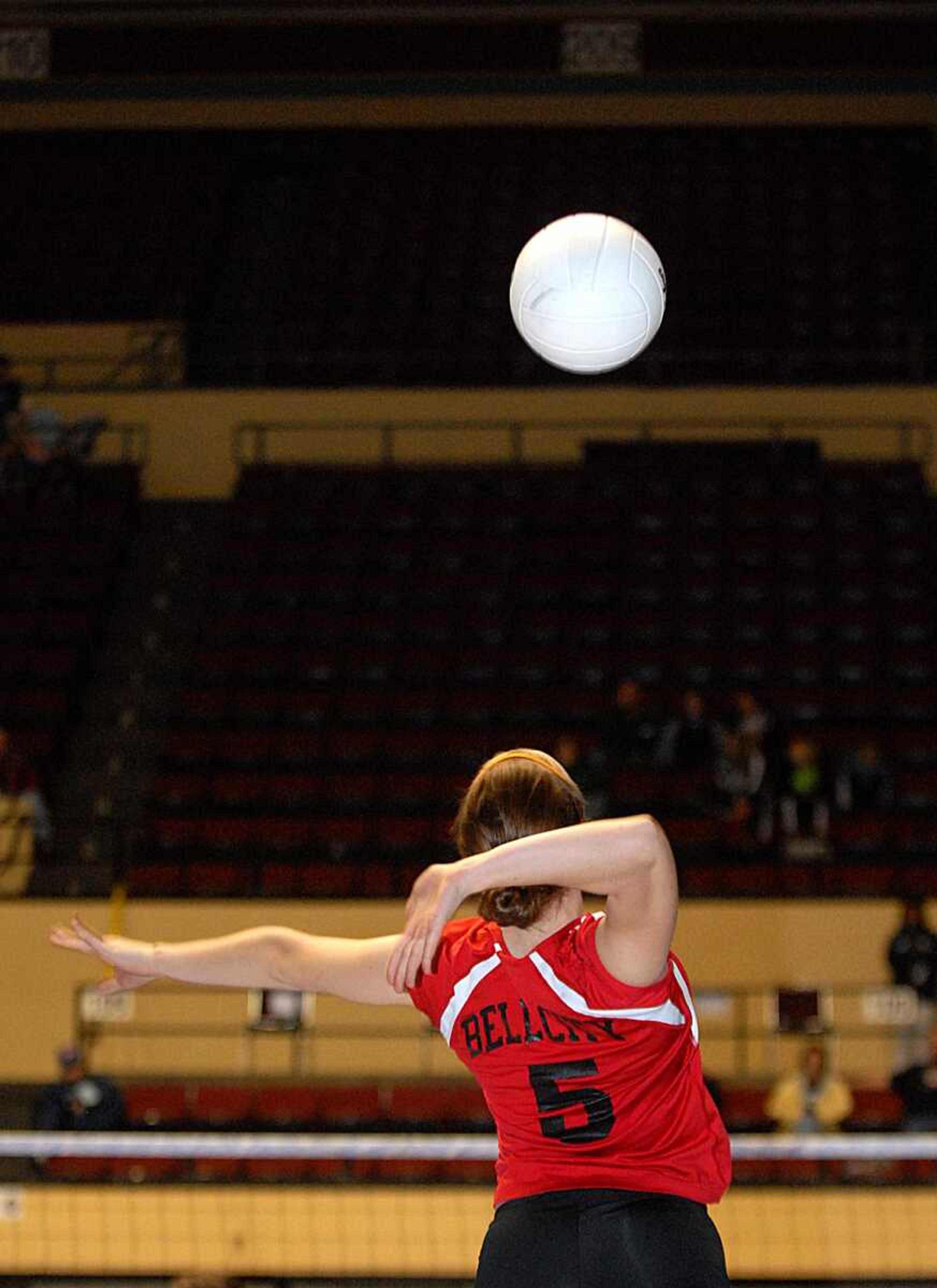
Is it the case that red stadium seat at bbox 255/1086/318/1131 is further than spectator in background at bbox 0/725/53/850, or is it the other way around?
spectator in background at bbox 0/725/53/850

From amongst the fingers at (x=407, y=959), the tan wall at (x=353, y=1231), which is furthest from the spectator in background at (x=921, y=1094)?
the fingers at (x=407, y=959)

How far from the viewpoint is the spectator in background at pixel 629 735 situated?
14109mm

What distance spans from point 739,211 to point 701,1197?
2026 cm

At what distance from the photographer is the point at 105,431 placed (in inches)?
778

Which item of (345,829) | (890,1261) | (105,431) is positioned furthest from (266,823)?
(105,431)

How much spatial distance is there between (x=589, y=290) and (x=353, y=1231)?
6.34 meters

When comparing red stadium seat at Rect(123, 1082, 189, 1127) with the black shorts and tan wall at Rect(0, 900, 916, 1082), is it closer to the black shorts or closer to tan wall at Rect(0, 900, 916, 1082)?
tan wall at Rect(0, 900, 916, 1082)

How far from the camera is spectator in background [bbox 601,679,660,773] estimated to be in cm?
1411

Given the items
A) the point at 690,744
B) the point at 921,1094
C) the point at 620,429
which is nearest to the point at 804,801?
the point at 690,744

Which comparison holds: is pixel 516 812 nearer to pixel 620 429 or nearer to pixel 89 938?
pixel 89 938

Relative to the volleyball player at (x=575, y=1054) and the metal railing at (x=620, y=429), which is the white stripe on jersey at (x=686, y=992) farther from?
the metal railing at (x=620, y=429)

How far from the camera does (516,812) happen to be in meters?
2.79

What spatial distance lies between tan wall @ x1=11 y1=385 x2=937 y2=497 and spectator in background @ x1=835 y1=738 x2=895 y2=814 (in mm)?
5847

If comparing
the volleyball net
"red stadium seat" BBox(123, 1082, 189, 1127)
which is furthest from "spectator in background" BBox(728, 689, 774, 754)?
"red stadium seat" BBox(123, 1082, 189, 1127)
